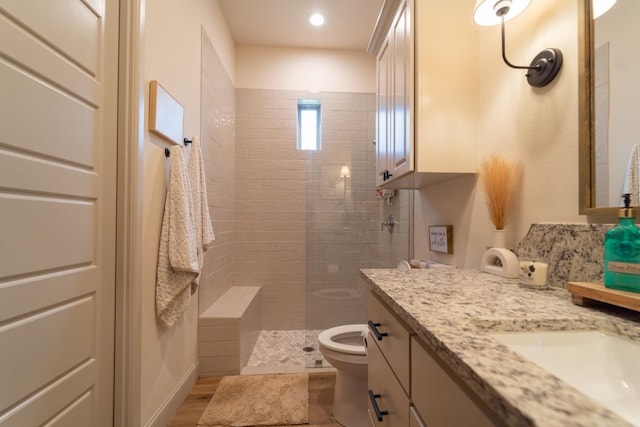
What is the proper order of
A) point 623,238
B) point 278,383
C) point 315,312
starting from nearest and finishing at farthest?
1. point 623,238
2. point 278,383
3. point 315,312

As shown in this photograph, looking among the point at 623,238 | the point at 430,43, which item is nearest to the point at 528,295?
the point at 623,238

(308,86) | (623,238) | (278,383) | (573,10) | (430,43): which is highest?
(308,86)

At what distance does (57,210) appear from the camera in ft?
2.76

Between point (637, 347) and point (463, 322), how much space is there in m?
0.30

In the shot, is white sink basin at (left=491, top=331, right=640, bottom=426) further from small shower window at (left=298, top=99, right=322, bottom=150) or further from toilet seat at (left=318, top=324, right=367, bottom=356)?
small shower window at (left=298, top=99, right=322, bottom=150)

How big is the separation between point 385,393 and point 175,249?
1158 millimetres

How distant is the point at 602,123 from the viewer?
754 millimetres

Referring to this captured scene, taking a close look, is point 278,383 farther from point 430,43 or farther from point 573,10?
point 573,10

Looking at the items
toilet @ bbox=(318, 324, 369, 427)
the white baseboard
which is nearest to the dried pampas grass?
toilet @ bbox=(318, 324, 369, 427)

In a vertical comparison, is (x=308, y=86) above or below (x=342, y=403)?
above

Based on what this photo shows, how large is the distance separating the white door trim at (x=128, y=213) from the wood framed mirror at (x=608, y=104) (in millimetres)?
1549

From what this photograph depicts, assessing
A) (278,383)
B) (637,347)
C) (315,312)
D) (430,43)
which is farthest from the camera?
(315,312)

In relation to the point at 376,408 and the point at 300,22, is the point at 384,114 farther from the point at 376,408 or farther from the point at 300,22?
the point at 376,408

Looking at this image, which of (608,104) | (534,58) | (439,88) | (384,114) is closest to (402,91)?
(439,88)
